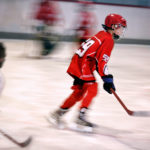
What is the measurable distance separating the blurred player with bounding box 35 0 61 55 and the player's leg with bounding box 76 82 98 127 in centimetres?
422

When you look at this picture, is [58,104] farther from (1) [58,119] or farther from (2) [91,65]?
(2) [91,65]

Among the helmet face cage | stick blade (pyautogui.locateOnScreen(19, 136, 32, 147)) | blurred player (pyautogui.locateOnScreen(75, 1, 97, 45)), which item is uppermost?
the helmet face cage

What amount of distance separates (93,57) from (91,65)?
0.29 feet

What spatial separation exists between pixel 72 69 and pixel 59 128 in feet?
1.89

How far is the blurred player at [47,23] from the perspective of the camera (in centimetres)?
760

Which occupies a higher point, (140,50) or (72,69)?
(72,69)

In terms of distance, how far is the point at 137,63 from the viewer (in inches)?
311

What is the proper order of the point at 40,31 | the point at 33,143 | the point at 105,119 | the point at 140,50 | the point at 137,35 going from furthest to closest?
the point at 137,35 < the point at 140,50 < the point at 40,31 < the point at 105,119 < the point at 33,143

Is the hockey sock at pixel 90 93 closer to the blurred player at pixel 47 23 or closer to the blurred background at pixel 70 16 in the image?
the blurred player at pixel 47 23

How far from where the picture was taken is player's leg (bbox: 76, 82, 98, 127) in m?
3.58

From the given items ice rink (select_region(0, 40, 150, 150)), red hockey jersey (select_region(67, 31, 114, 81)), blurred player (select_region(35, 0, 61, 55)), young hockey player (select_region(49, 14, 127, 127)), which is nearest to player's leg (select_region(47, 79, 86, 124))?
young hockey player (select_region(49, 14, 127, 127))

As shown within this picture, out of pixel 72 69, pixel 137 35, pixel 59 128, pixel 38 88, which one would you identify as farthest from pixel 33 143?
pixel 137 35

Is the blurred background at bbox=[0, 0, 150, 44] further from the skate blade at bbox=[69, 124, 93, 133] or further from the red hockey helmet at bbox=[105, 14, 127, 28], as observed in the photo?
the skate blade at bbox=[69, 124, 93, 133]

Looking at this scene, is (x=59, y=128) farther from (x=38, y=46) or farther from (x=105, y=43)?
(x=38, y=46)
